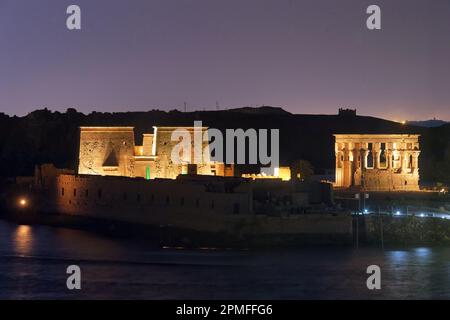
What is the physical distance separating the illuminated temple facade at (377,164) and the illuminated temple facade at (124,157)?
9760 millimetres

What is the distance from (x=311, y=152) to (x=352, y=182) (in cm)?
4473

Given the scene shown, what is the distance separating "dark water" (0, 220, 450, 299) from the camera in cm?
3084

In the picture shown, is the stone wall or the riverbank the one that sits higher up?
the stone wall

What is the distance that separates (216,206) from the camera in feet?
133

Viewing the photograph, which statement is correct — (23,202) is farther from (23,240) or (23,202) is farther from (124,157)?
(23,240)

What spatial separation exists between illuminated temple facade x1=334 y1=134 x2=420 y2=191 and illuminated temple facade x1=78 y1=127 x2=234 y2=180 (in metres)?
9.76

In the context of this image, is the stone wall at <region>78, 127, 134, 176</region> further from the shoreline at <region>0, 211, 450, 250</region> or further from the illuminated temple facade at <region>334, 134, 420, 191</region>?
the illuminated temple facade at <region>334, 134, 420, 191</region>

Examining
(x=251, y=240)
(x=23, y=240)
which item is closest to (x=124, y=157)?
(x=23, y=240)

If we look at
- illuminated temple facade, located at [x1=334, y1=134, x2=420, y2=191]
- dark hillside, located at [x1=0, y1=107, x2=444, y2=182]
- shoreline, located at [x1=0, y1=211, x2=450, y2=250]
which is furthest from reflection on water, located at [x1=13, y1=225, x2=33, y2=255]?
dark hillside, located at [x1=0, y1=107, x2=444, y2=182]

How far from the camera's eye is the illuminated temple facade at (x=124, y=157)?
168 feet

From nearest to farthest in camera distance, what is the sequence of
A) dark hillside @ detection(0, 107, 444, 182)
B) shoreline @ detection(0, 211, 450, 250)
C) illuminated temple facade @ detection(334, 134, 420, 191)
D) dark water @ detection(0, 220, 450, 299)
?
dark water @ detection(0, 220, 450, 299) → shoreline @ detection(0, 211, 450, 250) → illuminated temple facade @ detection(334, 134, 420, 191) → dark hillside @ detection(0, 107, 444, 182)

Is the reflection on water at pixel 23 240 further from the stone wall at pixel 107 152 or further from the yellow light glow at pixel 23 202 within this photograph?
the yellow light glow at pixel 23 202

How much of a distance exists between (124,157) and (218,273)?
18.8 meters
